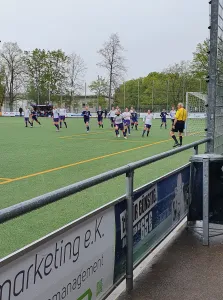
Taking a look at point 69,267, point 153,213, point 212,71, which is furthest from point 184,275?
point 212,71

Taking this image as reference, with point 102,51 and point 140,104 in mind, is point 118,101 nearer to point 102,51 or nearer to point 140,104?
point 140,104

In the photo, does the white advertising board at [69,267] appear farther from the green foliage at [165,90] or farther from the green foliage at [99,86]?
the green foliage at [99,86]

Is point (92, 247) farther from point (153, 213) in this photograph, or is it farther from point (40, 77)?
point (40, 77)

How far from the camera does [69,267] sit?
2.62 metres

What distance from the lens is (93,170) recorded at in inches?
421

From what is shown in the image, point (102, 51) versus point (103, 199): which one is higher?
point (102, 51)

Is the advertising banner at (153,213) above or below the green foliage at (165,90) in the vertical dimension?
below

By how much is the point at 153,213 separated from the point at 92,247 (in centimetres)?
144

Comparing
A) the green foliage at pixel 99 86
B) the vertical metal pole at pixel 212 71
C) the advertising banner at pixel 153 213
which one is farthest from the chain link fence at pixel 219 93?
the green foliage at pixel 99 86

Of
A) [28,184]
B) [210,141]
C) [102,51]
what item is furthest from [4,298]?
[102,51]

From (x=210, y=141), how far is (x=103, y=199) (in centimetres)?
193

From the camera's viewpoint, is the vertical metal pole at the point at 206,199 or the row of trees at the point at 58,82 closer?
the vertical metal pole at the point at 206,199

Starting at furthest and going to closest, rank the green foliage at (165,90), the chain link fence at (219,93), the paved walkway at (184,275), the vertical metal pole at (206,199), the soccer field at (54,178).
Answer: the green foliage at (165,90), the chain link fence at (219,93), the soccer field at (54,178), the vertical metal pole at (206,199), the paved walkway at (184,275)

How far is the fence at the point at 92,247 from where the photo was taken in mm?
2154
